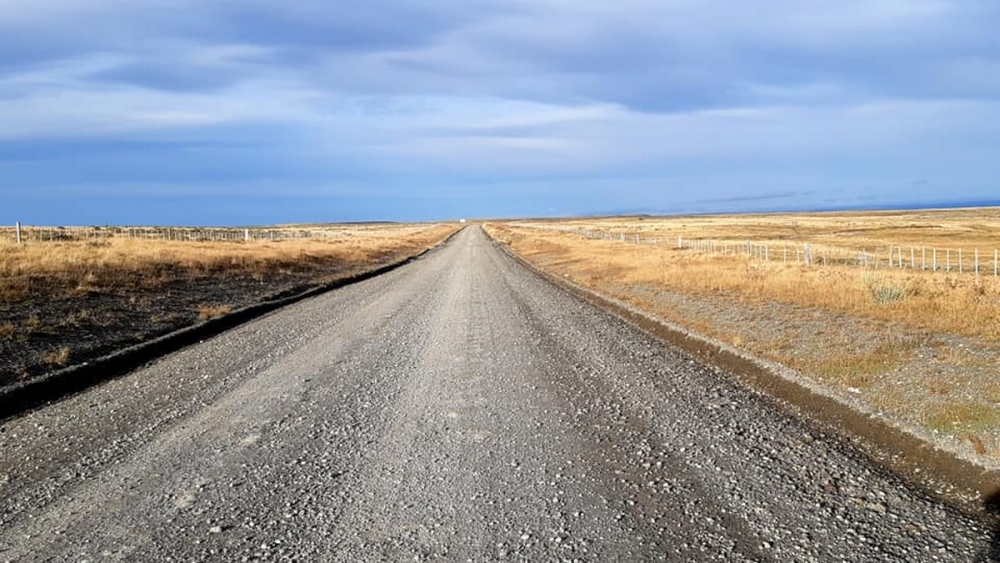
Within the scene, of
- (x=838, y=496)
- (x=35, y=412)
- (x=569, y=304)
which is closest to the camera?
(x=838, y=496)

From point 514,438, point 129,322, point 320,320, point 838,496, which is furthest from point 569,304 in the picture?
point 838,496

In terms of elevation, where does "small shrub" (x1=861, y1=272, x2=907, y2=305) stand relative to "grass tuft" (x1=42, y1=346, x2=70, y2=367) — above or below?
below

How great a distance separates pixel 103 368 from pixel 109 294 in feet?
25.5

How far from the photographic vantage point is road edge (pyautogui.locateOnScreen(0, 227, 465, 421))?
790cm

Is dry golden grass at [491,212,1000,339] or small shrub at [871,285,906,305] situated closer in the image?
dry golden grass at [491,212,1000,339]

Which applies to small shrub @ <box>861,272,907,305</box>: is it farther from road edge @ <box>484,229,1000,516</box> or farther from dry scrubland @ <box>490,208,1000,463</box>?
road edge @ <box>484,229,1000,516</box>

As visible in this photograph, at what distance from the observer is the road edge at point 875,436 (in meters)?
5.18

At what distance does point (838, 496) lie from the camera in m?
4.93

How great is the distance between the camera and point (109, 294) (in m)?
16.4

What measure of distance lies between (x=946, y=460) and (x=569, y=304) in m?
11.9

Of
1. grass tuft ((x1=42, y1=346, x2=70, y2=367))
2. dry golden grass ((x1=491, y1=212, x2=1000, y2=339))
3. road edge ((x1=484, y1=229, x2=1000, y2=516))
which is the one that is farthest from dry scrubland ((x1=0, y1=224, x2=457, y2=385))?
dry golden grass ((x1=491, y1=212, x2=1000, y2=339))

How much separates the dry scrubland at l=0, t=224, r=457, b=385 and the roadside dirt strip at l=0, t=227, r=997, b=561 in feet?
7.36

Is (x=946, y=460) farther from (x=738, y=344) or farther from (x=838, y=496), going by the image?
(x=738, y=344)

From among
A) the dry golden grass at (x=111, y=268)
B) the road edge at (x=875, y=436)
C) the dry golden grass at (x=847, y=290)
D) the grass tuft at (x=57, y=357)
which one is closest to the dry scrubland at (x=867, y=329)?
the dry golden grass at (x=847, y=290)
